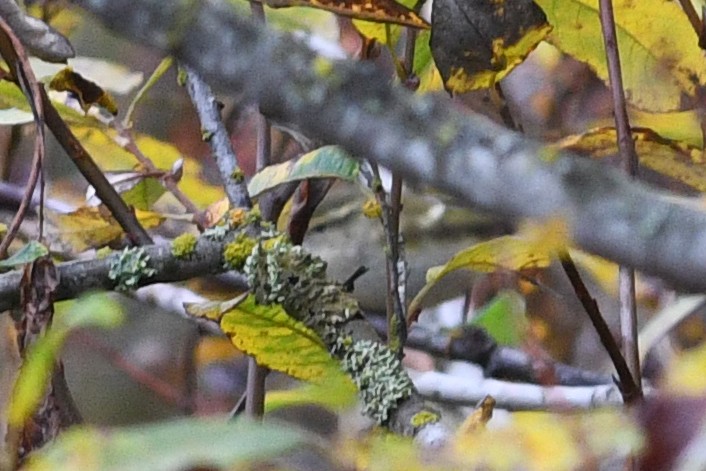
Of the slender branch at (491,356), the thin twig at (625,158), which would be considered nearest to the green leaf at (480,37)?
the thin twig at (625,158)

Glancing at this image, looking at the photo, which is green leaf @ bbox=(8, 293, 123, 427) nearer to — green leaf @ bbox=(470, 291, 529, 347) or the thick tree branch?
the thick tree branch

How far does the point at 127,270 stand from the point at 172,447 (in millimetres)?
300

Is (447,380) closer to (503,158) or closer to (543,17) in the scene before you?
(543,17)

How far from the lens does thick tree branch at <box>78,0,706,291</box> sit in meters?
0.23

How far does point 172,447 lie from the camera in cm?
21

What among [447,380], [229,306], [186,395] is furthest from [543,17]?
[186,395]

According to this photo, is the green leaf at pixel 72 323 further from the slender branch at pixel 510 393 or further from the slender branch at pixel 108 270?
the slender branch at pixel 510 393

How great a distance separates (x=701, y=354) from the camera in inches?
9.5

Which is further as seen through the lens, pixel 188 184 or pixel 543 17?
A: pixel 188 184

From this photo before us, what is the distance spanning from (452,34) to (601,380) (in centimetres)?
42

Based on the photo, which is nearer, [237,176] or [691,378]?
[691,378]

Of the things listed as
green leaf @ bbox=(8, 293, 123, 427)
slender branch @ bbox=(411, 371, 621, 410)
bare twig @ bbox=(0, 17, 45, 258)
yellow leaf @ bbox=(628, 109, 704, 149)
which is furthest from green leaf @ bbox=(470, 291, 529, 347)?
green leaf @ bbox=(8, 293, 123, 427)

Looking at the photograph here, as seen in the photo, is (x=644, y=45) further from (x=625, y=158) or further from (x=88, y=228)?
(x=88, y=228)

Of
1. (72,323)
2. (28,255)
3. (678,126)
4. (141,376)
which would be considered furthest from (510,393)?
(141,376)
